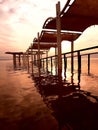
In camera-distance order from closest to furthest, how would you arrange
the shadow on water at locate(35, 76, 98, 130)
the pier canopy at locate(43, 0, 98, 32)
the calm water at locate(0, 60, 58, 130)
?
the shadow on water at locate(35, 76, 98, 130)
the calm water at locate(0, 60, 58, 130)
the pier canopy at locate(43, 0, 98, 32)

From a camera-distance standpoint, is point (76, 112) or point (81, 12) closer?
point (76, 112)

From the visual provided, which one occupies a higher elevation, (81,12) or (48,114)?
(81,12)

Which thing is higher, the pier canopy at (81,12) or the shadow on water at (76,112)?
the pier canopy at (81,12)

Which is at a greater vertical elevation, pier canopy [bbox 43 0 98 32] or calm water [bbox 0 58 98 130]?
pier canopy [bbox 43 0 98 32]

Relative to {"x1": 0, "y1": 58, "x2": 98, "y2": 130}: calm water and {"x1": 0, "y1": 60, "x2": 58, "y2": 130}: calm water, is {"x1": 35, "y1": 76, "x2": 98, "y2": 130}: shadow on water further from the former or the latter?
{"x1": 0, "y1": 60, "x2": 58, "y2": 130}: calm water

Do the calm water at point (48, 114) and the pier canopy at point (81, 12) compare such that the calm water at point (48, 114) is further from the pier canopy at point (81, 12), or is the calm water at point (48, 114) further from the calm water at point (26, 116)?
the pier canopy at point (81, 12)

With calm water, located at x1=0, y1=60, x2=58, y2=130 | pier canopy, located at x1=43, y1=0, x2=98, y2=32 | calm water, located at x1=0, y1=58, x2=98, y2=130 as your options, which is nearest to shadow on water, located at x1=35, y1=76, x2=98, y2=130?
calm water, located at x1=0, y1=58, x2=98, y2=130

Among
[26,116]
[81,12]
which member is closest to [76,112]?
[26,116]

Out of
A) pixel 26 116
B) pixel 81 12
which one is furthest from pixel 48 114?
pixel 81 12

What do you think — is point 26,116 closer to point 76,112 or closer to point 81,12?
point 76,112

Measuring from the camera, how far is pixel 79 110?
2.83 m

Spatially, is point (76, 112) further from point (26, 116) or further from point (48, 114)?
point (26, 116)

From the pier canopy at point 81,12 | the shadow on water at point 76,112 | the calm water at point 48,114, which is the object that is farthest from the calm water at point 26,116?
Result: the pier canopy at point 81,12

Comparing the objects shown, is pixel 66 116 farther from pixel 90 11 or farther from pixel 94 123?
pixel 90 11
